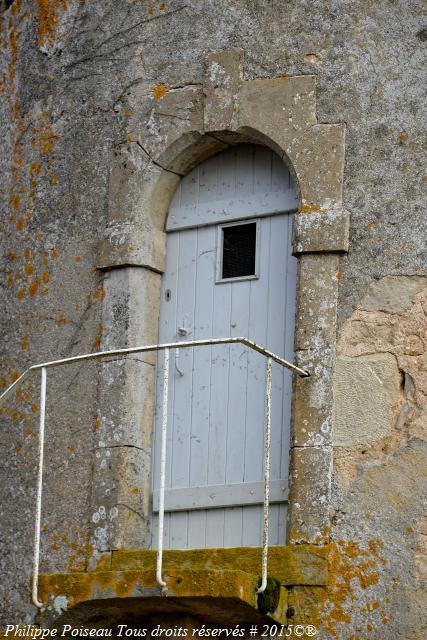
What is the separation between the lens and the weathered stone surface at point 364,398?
7.62m

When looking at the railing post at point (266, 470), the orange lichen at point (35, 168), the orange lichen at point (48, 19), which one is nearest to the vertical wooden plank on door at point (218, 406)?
the railing post at point (266, 470)

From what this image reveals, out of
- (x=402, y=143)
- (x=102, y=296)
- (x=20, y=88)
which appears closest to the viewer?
(x=402, y=143)

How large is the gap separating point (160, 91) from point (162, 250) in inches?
35.1

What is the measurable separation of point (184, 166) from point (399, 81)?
134 cm

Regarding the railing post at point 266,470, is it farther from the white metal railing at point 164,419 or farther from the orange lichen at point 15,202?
the orange lichen at point 15,202

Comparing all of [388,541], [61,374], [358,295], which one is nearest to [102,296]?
[61,374]

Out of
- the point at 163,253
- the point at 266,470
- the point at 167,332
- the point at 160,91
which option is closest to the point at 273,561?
the point at 266,470

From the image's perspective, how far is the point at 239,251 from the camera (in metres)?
8.41

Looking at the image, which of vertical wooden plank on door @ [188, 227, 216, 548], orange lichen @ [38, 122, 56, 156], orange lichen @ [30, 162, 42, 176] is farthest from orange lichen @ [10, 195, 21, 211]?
vertical wooden plank on door @ [188, 227, 216, 548]

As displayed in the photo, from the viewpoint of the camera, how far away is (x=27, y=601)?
8203mm

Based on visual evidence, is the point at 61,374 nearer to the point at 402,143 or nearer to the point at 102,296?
the point at 102,296

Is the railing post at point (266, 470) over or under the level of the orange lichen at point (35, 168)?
under

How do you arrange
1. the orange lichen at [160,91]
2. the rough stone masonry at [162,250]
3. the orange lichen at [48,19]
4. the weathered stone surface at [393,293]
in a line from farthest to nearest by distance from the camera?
the orange lichen at [48,19], the orange lichen at [160,91], the weathered stone surface at [393,293], the rough stone masonry at [162,250]

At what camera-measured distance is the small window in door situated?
8.35 metres
